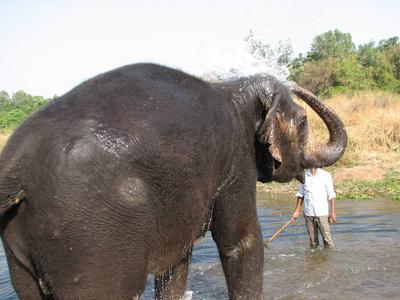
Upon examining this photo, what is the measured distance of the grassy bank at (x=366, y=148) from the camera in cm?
1363

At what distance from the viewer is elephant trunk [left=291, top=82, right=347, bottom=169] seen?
14.8ft

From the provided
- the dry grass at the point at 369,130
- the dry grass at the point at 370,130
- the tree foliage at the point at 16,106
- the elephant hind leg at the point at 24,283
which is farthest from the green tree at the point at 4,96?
the elephant hind leg at the point at 24,283

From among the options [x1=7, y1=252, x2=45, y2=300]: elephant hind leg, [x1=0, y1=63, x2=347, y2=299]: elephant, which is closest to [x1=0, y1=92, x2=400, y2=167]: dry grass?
[x1=0, y1=63, x2=347, y2=299]: elephant

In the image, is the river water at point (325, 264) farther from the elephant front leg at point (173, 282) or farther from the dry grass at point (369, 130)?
the dry grass at point (369, 130)

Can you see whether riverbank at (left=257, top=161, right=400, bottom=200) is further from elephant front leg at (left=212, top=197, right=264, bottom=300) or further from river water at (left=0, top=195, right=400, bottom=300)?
elephant front leg at (left=212, top=197, right=264, bottom=300)

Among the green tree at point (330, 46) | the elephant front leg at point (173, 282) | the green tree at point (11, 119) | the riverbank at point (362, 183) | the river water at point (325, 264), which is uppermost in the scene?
the green tree at point (330, 46)

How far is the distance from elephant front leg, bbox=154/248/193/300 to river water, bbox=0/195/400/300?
5.92 ft

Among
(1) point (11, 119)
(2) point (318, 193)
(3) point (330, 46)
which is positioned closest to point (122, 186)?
(2) point (318, 193)

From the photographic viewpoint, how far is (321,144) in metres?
4.62

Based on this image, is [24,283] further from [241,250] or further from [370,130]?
[370,130]

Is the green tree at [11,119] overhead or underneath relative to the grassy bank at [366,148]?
overhead

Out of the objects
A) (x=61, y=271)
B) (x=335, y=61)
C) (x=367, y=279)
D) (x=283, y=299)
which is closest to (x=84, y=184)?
(x=61, y=271)

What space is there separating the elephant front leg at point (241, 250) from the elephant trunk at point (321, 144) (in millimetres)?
1106

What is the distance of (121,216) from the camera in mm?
2652
